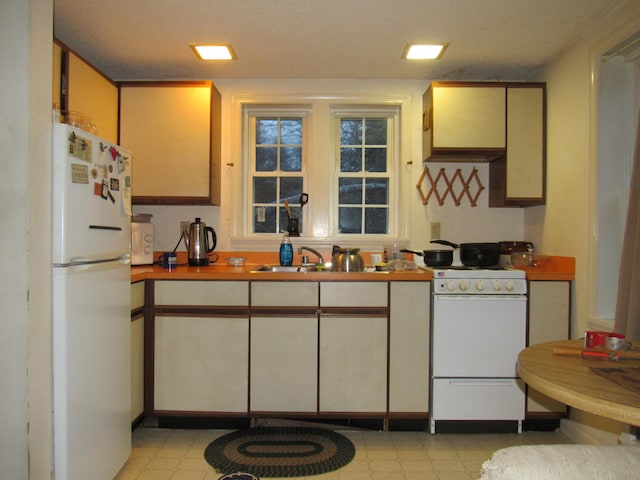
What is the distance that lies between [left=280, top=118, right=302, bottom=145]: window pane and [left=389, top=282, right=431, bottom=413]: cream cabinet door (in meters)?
1.44

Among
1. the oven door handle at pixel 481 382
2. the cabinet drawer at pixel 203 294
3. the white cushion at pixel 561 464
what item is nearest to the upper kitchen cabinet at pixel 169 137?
the cabinet drawer at pixel 203 294

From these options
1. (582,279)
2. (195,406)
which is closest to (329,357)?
(195,406)

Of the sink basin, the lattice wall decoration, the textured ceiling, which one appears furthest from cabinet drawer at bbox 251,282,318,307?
the textured ceiling

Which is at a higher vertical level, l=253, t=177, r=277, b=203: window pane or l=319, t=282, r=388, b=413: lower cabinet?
l=253, t=177, r=277, b=203: window pane

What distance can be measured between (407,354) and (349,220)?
1.17m

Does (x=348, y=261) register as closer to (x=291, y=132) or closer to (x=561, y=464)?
(x=291, y=132)

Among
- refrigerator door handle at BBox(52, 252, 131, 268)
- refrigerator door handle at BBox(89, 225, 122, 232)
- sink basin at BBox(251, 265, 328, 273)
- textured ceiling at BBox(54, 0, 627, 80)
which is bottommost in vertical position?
sink basin at BBox(251, 265, 328, 273)

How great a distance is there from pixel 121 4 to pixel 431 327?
2.40 meters

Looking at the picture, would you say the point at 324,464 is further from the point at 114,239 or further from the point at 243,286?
the point at 114,239

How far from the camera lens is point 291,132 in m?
3.24

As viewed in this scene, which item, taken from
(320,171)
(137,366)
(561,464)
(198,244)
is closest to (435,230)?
(320,171)

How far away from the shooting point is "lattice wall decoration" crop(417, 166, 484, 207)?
3.09m

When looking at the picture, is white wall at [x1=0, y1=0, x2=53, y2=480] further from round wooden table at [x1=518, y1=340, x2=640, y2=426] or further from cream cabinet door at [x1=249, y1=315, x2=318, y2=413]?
round wooden table at [x1=518, y1=340, x2=640, y2=426]

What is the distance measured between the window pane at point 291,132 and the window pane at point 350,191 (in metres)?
0.47
